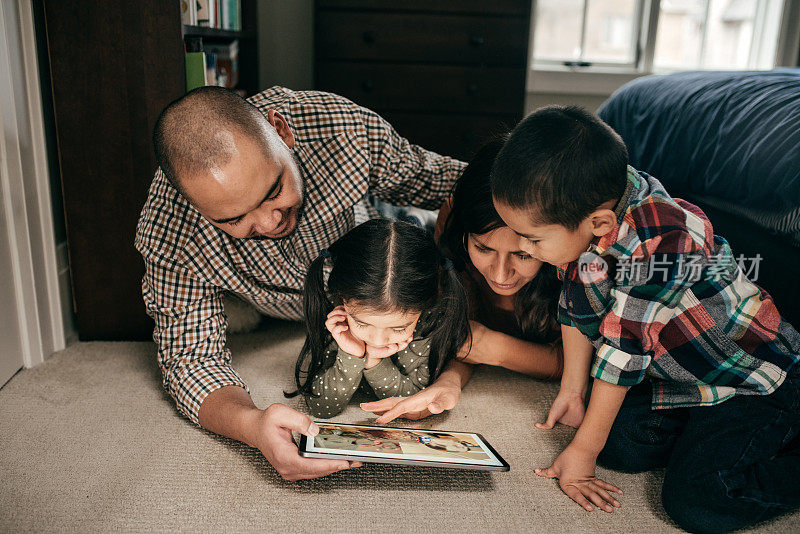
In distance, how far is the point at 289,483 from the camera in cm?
92

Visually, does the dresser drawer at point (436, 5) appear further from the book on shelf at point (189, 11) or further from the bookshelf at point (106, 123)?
the bookshelf at point (106, 123)

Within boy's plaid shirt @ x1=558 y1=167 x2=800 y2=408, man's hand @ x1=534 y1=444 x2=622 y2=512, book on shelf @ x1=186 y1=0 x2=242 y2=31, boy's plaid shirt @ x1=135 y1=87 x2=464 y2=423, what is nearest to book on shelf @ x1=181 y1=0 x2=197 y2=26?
book on shelf @ x1=186 y1=0 x2=242 y2=31

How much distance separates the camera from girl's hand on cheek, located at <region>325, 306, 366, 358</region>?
3.43ft

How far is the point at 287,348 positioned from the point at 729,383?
34.8 inches

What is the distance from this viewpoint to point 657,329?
2.86 ft

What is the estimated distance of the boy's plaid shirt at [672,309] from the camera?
842 mm

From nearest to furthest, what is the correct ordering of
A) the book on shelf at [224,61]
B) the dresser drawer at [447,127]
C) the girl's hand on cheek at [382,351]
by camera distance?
the girl's hand on cheek at [382,351], the book on shelf at [224,61], the dresser drawer at [447,127]

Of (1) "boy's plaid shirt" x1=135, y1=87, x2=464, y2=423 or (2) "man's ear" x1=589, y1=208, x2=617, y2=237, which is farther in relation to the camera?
(1) "boy's plaid shirt" x1=135, y1=87, x2=464, y2=423

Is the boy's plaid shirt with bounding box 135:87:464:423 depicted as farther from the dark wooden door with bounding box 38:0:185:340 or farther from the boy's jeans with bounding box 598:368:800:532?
the boy's jeans with bounding box 598:368:800:532

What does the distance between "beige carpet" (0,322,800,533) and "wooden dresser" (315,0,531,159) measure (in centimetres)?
137

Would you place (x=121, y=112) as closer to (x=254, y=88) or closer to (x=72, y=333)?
(x=72, y=333)

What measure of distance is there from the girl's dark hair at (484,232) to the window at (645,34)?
1.86 meters

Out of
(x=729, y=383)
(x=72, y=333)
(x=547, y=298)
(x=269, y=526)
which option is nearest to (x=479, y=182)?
(x=547, y=298)

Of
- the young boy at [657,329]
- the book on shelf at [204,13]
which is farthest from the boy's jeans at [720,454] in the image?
the book on shelf at [204,13]
